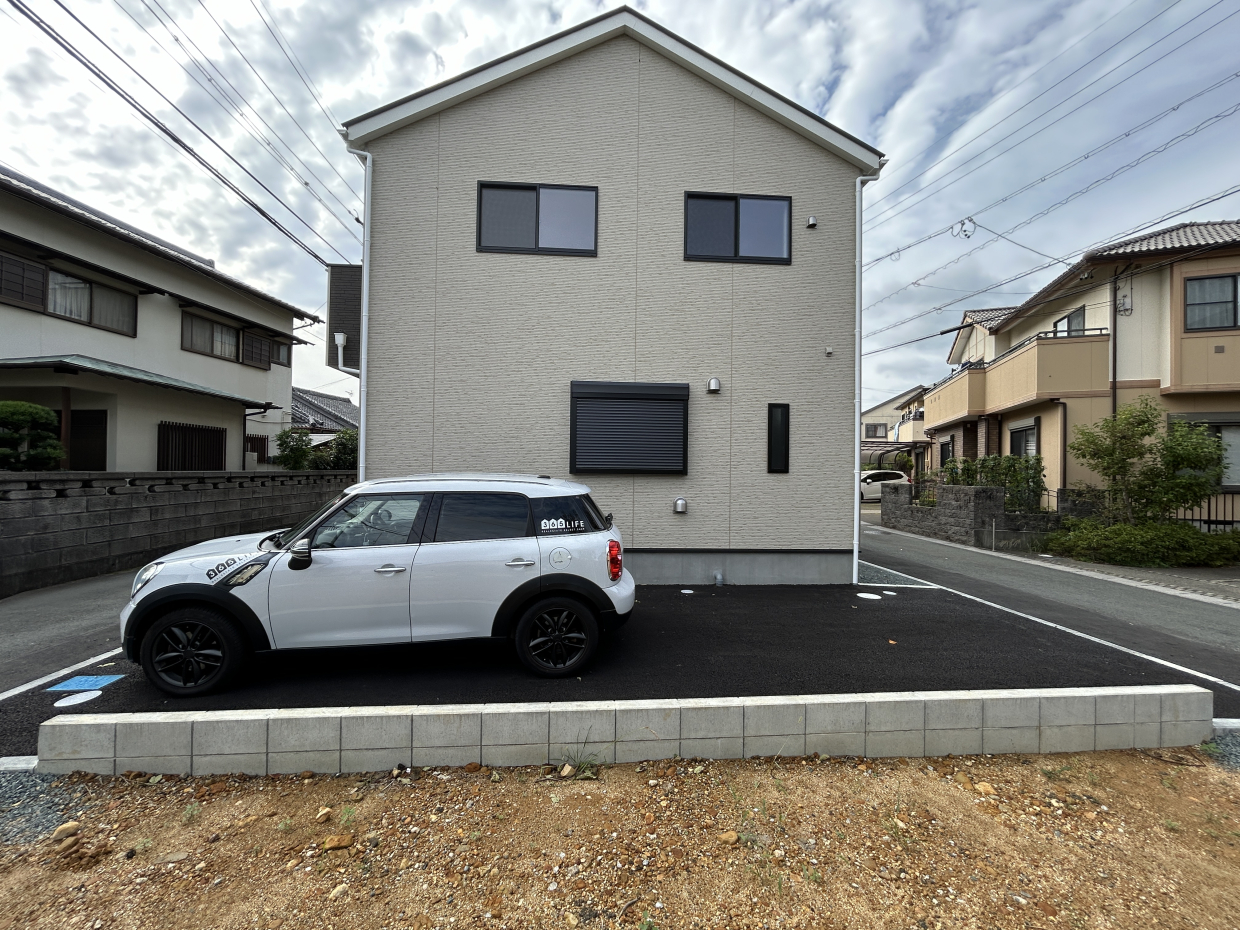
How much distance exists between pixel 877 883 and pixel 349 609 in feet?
11.3

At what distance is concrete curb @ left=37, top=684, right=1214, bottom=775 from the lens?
9.35 ft

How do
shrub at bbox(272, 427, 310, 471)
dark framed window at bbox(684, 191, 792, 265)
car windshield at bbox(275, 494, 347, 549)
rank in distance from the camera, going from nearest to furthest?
car windshield at bbox(275, 494, 347, 549)
dark framed window at bbox(684, 191, 792, 265)
shrub at bbox(272, 427, 310, 471)

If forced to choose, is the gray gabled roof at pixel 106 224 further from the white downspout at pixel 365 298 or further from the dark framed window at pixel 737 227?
the dark framed window at pixel 737 227

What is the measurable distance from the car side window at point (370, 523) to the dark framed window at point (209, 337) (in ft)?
41.1

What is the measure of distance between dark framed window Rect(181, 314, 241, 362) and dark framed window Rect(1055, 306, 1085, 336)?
21.3 m

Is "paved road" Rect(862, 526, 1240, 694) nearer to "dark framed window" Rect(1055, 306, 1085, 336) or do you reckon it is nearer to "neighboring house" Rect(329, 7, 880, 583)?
"neighboring house" Rect(329, 7, 880, 583)

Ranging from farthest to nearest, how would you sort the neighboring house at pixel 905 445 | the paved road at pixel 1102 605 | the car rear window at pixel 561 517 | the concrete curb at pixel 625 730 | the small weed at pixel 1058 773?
1. the neighboring house at pixel 905 445
2. the paved road at pixel 1102 605
3. the car rear window at pixel 561 517
4. the small weed at pixel 1058 773
5. the concrete curb at pixel 625 730

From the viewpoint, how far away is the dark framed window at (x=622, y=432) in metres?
6.88

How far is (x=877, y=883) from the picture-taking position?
2.22 m

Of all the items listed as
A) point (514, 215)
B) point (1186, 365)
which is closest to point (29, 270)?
point (514, 215)

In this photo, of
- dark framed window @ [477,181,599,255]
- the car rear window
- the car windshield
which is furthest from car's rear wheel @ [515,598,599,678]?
dark framed window @ [477,181,599,255]

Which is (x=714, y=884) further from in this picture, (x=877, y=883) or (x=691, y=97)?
(x=691, y=97)

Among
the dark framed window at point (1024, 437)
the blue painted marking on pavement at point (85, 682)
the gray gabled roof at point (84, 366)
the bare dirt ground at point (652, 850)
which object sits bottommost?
the bare dirt ground at point (652, 850)

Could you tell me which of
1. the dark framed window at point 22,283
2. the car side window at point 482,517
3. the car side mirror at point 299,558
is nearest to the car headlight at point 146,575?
the car side mirror at point 299,558
